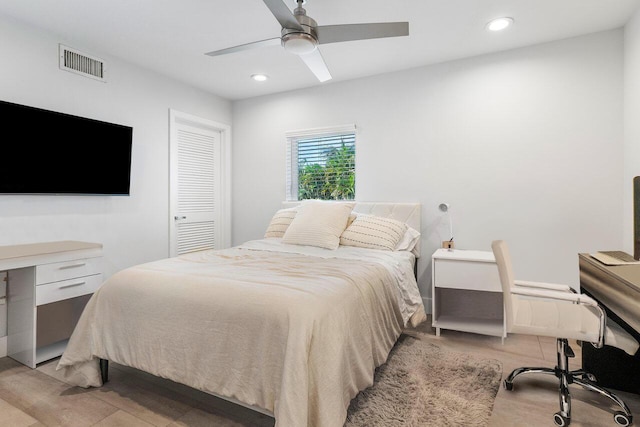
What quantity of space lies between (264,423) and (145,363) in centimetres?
72

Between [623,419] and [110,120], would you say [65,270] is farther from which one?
[623,419]

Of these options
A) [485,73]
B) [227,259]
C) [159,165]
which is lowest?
[227,259]

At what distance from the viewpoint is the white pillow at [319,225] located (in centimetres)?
297

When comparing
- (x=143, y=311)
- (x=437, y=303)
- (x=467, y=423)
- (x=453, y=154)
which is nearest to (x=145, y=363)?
(x=143, y=311)

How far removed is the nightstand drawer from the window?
54.5 inches

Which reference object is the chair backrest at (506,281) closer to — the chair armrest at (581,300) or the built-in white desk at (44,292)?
the chair armrest at (581,300)

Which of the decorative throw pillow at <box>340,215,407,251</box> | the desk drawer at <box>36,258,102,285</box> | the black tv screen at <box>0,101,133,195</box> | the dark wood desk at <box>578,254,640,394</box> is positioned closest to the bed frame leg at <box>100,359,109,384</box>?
the desk drawer at <box>36,258,102,285</box>

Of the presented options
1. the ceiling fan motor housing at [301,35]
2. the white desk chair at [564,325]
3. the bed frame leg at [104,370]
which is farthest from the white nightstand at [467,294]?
the bed frame leg at [104,370]

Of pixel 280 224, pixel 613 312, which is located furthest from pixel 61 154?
pixel 613 312

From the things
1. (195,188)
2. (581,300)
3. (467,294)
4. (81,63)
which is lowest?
(467,294)

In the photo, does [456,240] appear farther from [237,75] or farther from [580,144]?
[237,75]

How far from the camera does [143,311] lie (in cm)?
182

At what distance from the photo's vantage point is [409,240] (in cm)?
316

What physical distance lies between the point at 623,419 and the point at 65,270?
11.6 ft
